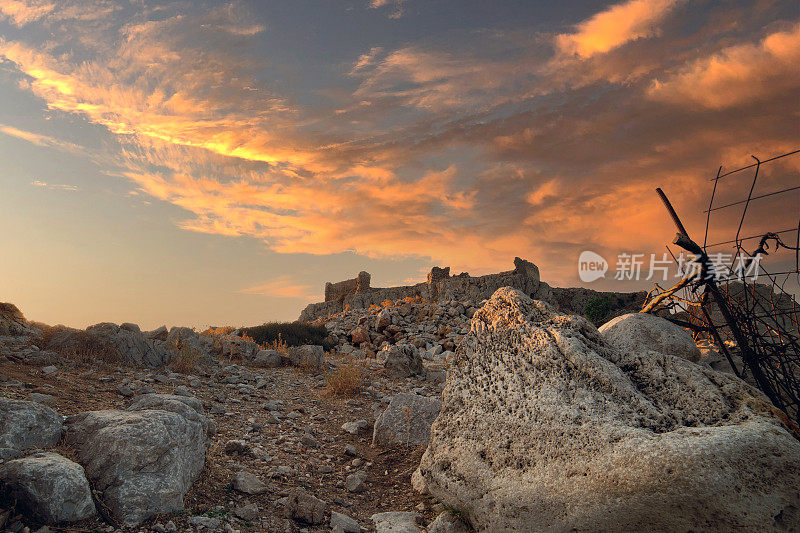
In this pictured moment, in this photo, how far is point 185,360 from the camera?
10.8m

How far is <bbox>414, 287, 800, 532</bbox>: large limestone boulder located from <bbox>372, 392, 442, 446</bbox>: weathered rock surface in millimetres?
2114

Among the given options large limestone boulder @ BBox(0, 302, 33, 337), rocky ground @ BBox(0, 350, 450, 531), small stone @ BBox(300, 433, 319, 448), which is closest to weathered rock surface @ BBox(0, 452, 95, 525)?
rocky ground @ BBox(0, 350, 450, 531)

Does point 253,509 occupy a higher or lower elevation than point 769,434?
lower

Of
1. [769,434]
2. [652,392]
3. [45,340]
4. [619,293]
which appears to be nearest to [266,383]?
[45,340]

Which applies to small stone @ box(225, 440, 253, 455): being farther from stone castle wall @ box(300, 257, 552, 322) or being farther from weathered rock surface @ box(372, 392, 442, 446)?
stone castle wall @ box(300, 257, 552, 322)

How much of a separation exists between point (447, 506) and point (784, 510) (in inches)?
101

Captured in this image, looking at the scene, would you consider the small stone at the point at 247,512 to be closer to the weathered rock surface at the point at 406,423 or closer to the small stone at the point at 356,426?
the weathered rock surface at the point at 406,423

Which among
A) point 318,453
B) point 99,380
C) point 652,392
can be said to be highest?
point 652,392

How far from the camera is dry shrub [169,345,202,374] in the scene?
10.5 meters

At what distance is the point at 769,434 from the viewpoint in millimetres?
3129

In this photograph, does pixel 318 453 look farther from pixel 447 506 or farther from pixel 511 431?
pixel 511 431

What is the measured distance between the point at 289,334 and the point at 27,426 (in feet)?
55.6

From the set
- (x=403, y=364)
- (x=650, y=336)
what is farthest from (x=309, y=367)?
(x=650, y=336)

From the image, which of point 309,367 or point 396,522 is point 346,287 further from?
point 396,522
